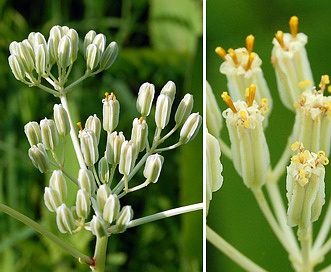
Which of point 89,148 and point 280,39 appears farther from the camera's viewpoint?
point 280,39

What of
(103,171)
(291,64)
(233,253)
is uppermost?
(291,64)

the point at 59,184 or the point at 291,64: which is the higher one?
the point at 291,64

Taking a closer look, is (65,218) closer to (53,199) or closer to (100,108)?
(53,199)

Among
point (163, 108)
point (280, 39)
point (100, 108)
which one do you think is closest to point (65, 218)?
point (163, 108)

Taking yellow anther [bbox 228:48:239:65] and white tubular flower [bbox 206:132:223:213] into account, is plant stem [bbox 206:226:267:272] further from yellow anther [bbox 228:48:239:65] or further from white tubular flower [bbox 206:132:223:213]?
yellow anther [bbox 228:48:239:65]

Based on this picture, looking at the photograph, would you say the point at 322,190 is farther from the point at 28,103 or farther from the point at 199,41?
the point at 28,103

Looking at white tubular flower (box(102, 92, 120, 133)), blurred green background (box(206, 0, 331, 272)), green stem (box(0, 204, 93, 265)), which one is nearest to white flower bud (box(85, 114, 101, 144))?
white tubular flower (box(102, 92, 120, 133))

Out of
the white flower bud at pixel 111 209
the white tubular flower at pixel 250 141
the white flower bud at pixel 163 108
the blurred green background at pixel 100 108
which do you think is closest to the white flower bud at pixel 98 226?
the white flower bud at pixel 111 209
